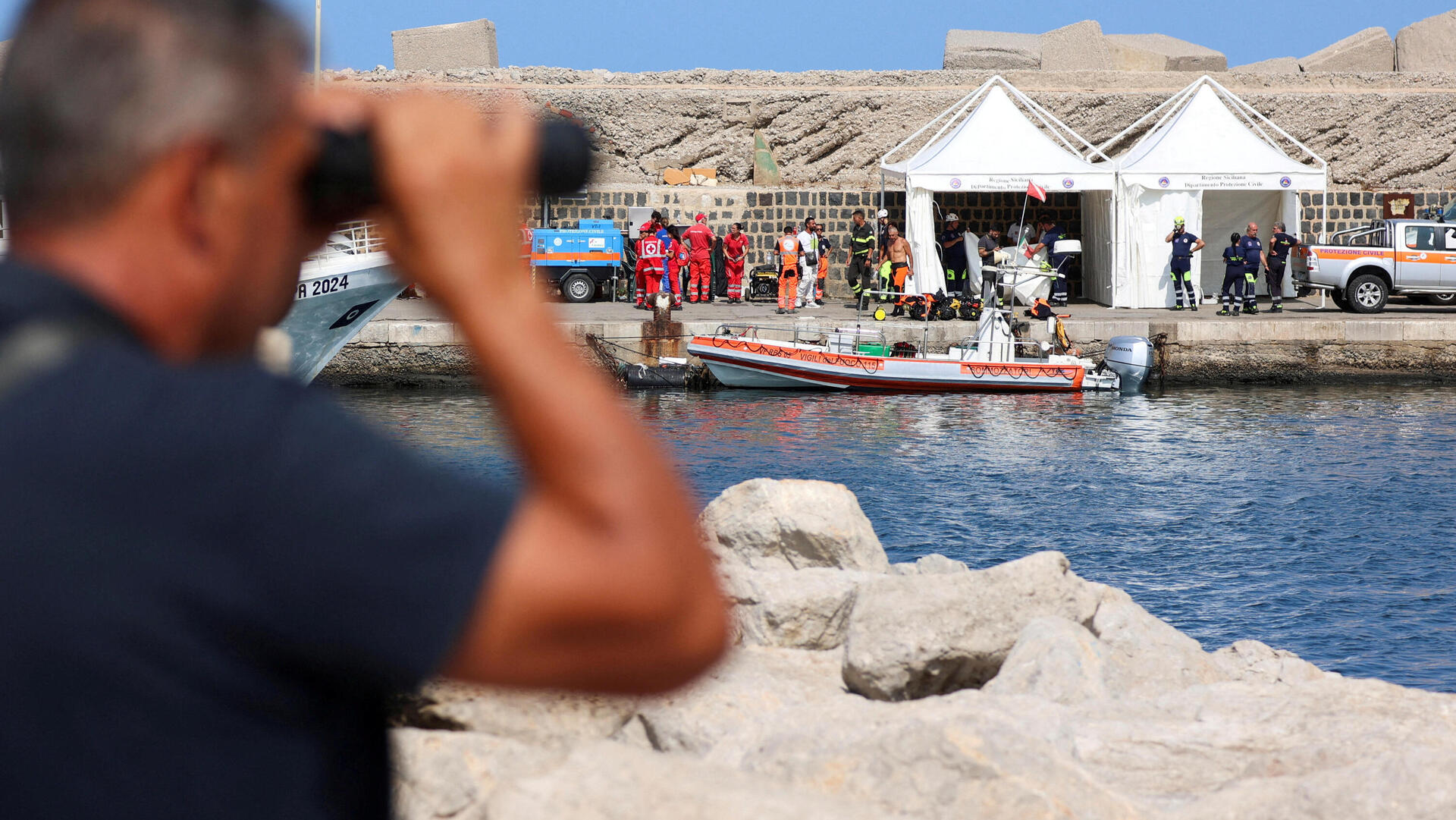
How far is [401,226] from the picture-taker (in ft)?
2.85

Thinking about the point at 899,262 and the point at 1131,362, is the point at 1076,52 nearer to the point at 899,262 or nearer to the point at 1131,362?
the point at 899,262

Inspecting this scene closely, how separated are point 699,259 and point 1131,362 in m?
7.73

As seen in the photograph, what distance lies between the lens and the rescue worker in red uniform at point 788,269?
885 inches

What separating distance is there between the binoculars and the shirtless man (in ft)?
72.3

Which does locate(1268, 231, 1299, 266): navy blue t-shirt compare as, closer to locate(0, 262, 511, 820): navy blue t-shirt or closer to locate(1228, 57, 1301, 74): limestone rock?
locate(1228, 57, 1301, 74): limestone rock

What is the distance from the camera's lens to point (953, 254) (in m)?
23.4

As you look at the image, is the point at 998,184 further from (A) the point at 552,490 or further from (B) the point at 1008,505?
(A) the point at 552,490

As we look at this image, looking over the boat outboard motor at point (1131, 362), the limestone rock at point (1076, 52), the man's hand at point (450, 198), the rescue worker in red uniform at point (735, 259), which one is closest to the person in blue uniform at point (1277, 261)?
the boat outboard motor at point (1131, 362)

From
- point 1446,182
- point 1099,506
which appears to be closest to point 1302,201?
point 1446,182

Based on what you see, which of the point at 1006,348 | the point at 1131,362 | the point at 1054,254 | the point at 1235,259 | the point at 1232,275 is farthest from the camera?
the point at 1054,254

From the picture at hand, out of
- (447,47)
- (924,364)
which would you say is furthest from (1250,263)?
(447,47)

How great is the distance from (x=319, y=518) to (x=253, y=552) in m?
0.05

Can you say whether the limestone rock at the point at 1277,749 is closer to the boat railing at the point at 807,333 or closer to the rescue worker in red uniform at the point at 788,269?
the boat railing at the point at 807,333

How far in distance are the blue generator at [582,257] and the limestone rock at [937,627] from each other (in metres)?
17.8
